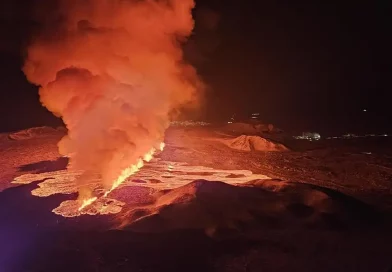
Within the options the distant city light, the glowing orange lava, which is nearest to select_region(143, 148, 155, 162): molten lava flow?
the glowing orange lava

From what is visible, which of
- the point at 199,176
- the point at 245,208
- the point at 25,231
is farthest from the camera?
the point at 199,176

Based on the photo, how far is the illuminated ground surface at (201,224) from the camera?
8.65 m

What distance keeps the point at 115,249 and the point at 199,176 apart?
27.8 feet

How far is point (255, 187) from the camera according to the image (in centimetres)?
1306

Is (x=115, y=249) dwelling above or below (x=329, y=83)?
below

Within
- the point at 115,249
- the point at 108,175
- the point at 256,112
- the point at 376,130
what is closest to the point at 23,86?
the point at 256,112

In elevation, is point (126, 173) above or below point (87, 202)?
above

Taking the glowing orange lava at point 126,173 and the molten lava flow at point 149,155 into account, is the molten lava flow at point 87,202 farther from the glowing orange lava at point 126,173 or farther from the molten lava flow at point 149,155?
the molten lava flow at point 149,155

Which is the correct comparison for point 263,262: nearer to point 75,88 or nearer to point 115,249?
point 115,249

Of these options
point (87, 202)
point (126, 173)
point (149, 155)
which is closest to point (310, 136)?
point (149, 155)

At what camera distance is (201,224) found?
1054cm

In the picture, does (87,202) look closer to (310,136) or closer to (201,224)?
(201,224)

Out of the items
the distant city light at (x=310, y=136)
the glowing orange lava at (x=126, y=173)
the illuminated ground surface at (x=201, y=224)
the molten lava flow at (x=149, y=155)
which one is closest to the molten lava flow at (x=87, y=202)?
the glowing orange lava at (x=126, y=173)

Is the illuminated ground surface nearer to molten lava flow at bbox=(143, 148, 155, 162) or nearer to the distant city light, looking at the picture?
molten lava flow at bbox=(143, 148, 155, 162)
